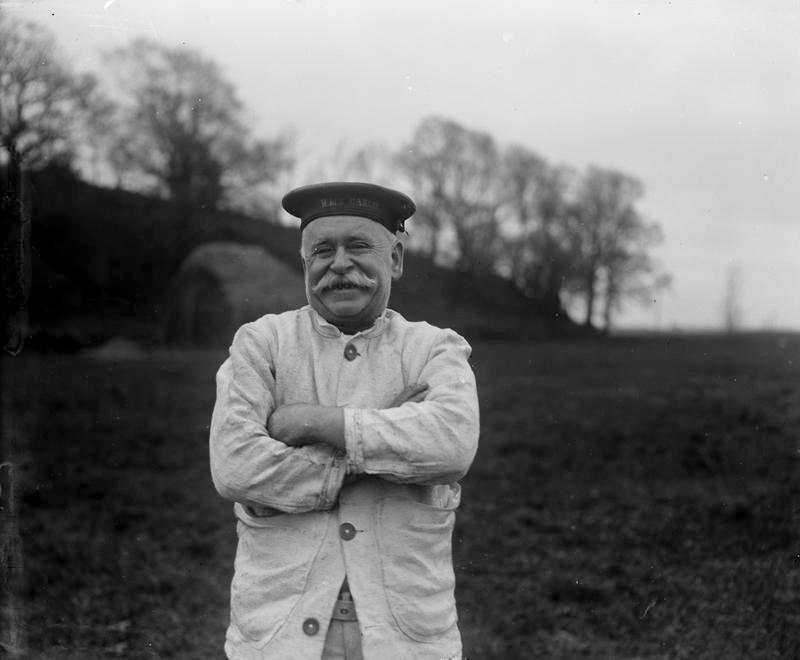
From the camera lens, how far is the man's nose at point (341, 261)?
2.52 m

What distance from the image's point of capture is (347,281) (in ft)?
8.33

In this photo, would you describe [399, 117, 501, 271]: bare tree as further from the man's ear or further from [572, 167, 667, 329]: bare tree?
the man's ear

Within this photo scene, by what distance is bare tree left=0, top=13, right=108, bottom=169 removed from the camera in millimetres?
4801

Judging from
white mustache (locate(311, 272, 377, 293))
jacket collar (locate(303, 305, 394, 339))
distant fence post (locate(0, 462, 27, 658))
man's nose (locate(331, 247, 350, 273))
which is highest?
man's nose (locate(331, 247, 350, 273))

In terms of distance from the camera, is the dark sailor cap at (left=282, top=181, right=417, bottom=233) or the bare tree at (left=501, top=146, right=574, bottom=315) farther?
the bare tree at (left=501, top=146, right=574, bottom=315)

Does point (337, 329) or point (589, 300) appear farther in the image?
point (589, 300)

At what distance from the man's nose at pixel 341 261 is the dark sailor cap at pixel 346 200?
13 centimetres

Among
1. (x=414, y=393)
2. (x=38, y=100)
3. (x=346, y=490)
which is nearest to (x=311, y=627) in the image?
(x=346, y=490)

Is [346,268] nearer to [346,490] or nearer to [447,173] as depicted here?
[346,490]

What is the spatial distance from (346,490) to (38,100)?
440 centimetres

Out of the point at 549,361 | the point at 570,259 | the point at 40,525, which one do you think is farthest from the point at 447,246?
the point at 40,525

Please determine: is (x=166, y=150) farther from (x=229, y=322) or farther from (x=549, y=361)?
(x=549, y=361)

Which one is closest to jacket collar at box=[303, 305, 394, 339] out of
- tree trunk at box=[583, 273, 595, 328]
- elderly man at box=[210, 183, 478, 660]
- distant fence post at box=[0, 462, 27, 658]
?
elderly man at box=[210, 183, 478, 660]

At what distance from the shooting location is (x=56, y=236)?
10102 millimetres
